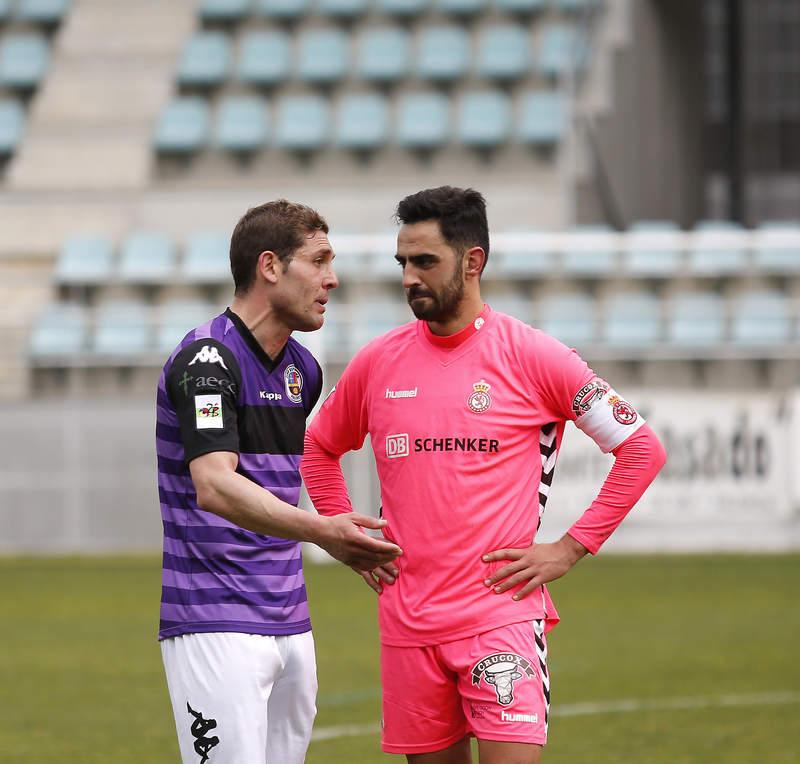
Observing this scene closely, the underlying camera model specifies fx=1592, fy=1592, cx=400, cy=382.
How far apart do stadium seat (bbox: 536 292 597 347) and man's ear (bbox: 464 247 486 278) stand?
13.6 metres

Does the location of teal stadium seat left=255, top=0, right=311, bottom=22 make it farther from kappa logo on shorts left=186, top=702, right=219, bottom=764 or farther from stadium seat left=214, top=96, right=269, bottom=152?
kappa logo on shorts left=186, top=702, right=219, bottom=764

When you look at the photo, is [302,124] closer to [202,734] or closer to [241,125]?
[241,125]

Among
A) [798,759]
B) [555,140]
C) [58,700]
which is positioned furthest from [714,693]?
[555,140]

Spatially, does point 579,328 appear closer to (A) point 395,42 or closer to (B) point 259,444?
(A) point 395,42

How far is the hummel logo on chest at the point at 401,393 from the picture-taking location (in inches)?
158

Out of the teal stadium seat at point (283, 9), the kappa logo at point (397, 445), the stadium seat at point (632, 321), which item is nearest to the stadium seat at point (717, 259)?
the stadium seat at point (632, 321)

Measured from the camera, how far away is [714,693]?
873cm

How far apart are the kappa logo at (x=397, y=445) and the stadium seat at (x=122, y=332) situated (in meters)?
15.0

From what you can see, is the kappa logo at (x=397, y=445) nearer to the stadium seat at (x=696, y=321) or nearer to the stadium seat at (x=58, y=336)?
the stadium seat at (x=696, y=321)

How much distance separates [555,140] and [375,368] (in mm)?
17534

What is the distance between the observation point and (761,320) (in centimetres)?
1770

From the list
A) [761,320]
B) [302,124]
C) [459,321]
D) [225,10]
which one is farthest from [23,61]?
[459,321]

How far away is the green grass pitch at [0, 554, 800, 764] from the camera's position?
738 cm

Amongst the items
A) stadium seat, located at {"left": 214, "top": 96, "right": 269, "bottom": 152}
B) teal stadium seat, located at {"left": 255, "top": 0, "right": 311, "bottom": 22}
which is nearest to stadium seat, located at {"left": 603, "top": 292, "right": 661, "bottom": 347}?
stadium seat, located at {"left": 214, "top": 96, "right": 269, "bottom": 152}
